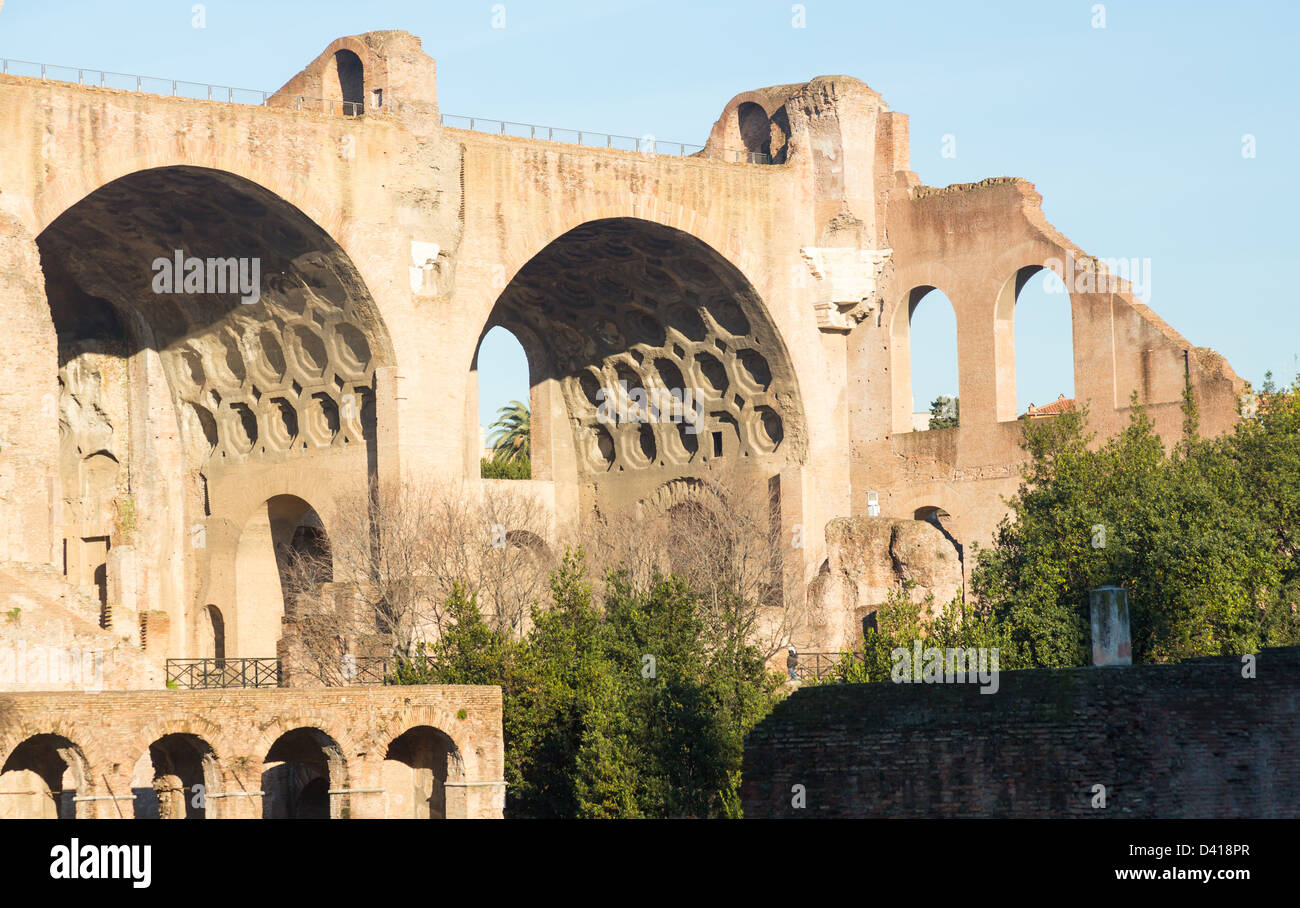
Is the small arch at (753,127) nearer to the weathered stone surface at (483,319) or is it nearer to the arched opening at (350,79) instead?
the weathered stone surface at (483,319)

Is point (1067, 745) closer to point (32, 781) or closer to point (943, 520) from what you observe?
point (32, 781)

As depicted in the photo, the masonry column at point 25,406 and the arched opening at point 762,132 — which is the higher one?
the arched opening at point 762,132

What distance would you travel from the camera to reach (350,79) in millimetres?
35562

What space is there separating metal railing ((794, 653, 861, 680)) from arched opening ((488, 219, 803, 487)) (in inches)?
233

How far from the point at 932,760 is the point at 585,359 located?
25.3 m

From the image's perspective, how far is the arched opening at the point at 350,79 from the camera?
116 ft

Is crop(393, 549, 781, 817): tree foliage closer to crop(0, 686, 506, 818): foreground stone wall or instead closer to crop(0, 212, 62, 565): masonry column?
crop(0, 686, 506, 818): foreground stone wall

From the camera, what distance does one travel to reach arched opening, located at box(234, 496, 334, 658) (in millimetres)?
39094

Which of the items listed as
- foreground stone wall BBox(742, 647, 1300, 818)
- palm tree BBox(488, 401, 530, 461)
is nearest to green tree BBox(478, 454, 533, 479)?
palm tree BBox(488, 401, 530, 461)

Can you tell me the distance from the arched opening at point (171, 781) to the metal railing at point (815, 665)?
9.88 meters

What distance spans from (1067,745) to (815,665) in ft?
55.7

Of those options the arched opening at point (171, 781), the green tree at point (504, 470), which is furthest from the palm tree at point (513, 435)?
the arched opening at point (171, 781)

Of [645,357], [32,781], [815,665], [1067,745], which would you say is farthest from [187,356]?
[1067,745]
